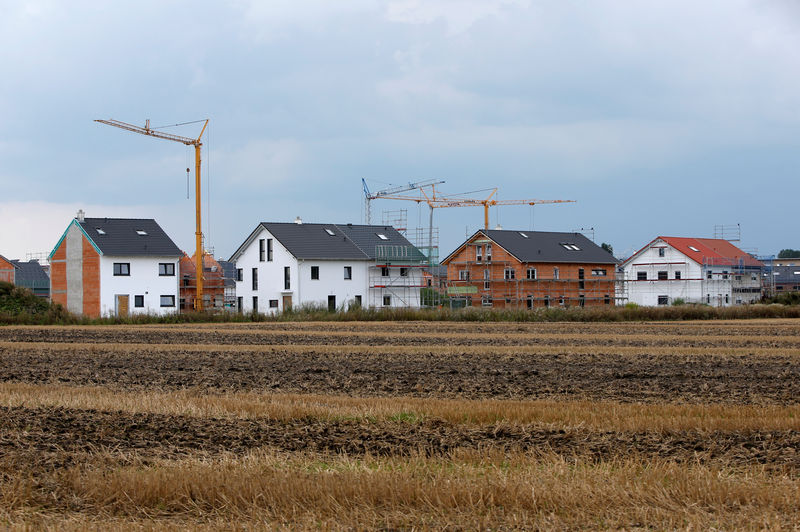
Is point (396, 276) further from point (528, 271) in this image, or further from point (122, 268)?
point (122, 268)

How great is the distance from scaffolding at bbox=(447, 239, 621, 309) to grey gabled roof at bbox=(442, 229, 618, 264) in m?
0.60

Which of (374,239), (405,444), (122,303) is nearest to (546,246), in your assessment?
Result: (374,239)

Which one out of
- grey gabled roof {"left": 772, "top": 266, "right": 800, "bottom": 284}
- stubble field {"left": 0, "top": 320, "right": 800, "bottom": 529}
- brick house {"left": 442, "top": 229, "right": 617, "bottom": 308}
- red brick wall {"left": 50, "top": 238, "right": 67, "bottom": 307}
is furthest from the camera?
grey gabled roof {"left": 772, "top": 266, "right": 800, "bottom": 284}

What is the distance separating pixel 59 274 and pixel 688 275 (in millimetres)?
60366

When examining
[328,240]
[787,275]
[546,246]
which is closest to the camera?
[328,240]

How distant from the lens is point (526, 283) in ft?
278

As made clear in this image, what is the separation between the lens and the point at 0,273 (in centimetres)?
10325

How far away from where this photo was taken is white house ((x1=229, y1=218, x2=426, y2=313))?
74375 millimetres

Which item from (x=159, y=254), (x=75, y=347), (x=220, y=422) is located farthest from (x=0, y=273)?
(x=220, y=422)

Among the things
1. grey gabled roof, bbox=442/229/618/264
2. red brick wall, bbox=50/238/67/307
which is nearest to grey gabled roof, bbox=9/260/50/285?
red brick wall, bbox=50/238/67/307

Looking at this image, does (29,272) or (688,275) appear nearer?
(688,275)

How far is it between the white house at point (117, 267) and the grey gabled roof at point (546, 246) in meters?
28.7

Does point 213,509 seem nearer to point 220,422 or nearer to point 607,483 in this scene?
point 607,483

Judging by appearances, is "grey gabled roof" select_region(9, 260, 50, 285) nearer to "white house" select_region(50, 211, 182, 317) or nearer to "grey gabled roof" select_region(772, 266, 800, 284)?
"white house" select_region(50, 211, 182, 317)
